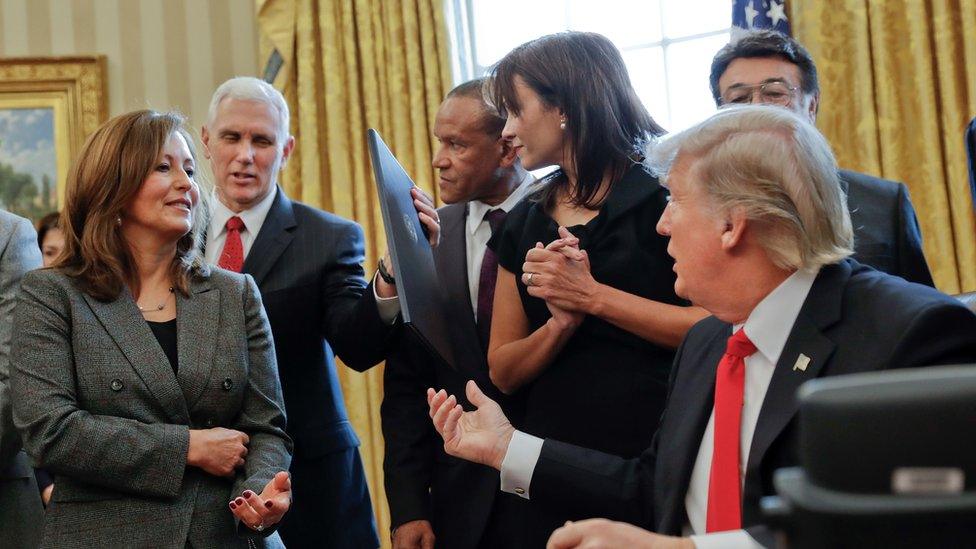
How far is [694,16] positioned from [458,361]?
302 cm

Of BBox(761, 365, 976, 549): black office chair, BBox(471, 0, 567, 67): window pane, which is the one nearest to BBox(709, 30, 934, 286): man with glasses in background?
BBox(761, 365, 976, 549): black office chair

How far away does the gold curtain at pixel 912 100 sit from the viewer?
14.0 ft

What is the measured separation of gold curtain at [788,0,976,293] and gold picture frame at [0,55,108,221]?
3519mm

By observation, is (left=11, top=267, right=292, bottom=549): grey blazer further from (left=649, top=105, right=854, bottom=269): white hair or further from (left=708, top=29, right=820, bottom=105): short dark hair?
(left=708, top=29, right=820, bottom=105): short dark hair

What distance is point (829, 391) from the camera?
76 centimetres

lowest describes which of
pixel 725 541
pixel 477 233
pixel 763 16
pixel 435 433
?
pixel 435 433

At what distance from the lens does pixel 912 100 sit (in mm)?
4398

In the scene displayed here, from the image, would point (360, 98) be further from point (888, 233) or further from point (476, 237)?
point (888, 233)

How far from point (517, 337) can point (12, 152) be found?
4.01 meters

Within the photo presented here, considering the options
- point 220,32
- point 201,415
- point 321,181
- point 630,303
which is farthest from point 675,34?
point 201,415

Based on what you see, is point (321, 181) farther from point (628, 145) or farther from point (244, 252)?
point (628, 145)

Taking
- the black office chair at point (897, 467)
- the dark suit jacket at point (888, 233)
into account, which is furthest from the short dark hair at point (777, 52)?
the black office chair at point (897, 467)

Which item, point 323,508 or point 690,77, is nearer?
point 323,508

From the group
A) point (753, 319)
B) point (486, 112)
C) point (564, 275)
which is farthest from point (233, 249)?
point (753, 319)
